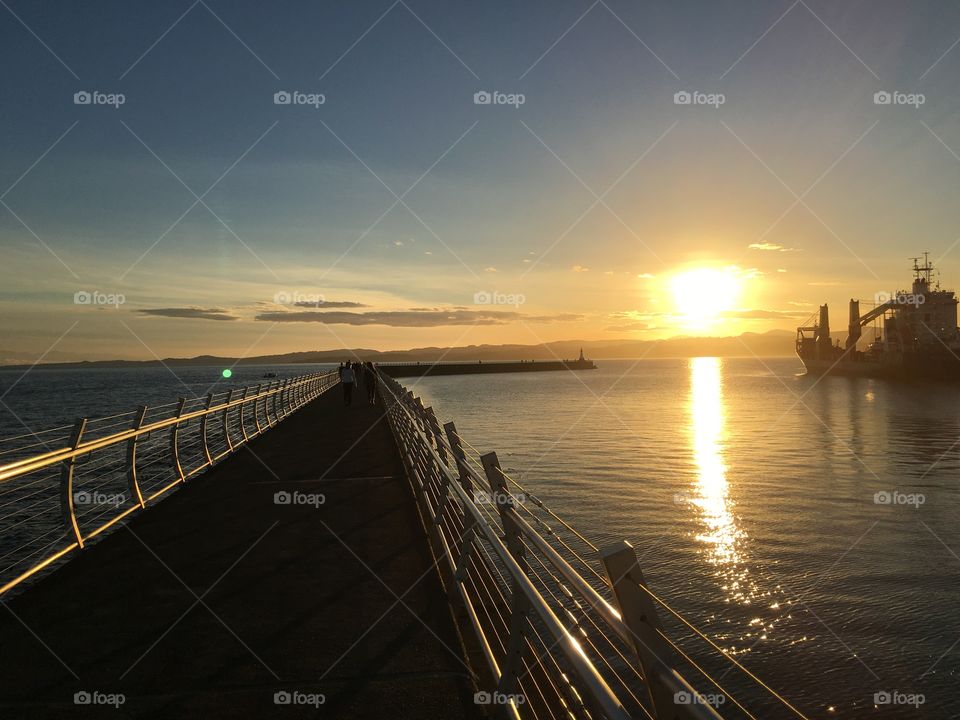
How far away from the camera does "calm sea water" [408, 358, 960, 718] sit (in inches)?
336

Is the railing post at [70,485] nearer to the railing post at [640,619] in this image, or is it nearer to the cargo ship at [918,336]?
the railing post at [640,619]

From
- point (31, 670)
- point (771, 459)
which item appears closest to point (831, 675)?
point (31, 670)

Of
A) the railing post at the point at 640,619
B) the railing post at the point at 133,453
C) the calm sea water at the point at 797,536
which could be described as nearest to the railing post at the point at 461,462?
the railing post at the point at 640,619

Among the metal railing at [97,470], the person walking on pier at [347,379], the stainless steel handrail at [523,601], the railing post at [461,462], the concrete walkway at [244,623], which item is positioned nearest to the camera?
the stainless steel handrail at [523,601]

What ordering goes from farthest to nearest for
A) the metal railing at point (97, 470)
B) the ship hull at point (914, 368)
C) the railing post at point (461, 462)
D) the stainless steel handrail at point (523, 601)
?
1. the ship hull at point (914, 368)
2. the metal railing at point (97, 470)
3. the railing post at point (461, 462)
4. the stainless steel handrail at point (523, 601)

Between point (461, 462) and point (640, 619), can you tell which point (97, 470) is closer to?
point (461, 462)

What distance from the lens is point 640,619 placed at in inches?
78.1

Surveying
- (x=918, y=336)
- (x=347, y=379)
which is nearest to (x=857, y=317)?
(x=918, y=336)

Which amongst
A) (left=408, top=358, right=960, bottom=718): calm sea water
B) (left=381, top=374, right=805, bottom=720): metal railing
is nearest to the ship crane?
(left=408, top=358, right=960, bottom=718): calm sea water

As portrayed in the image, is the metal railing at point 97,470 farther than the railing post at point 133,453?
No

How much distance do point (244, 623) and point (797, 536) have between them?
44.7 ft

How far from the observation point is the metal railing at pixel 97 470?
6.55 metres

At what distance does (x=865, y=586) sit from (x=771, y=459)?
710 inches

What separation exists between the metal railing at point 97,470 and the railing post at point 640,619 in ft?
13.6
